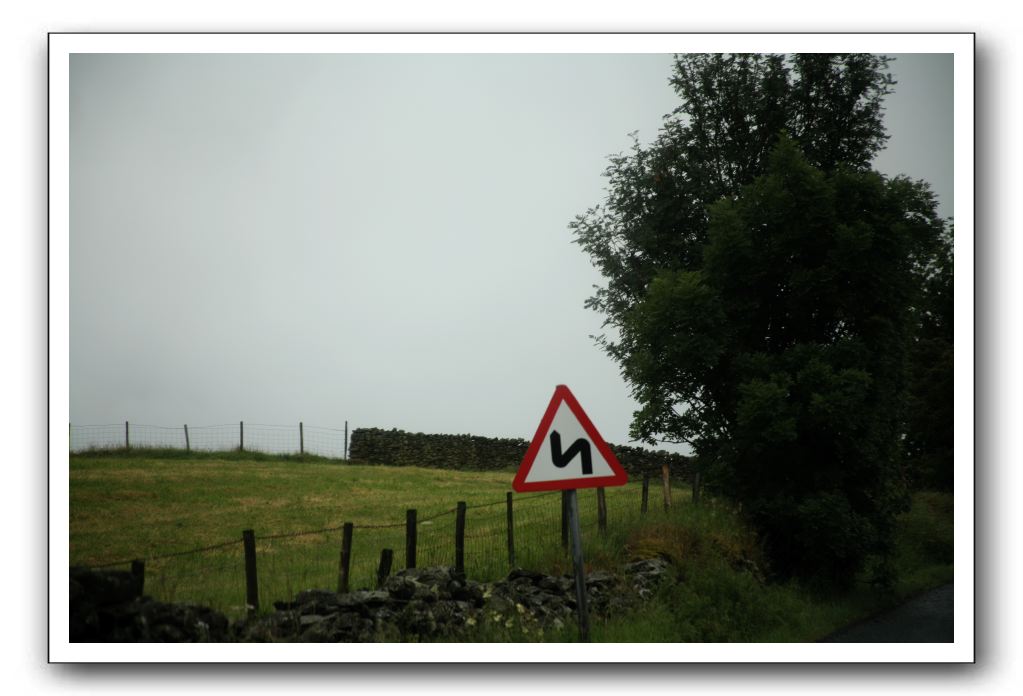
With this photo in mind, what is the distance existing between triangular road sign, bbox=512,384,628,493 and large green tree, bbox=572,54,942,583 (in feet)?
21.1

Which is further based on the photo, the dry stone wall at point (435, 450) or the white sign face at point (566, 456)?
the dry stone wall at point (435, 450)

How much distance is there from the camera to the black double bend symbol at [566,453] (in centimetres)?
638

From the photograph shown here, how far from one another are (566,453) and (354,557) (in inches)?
302

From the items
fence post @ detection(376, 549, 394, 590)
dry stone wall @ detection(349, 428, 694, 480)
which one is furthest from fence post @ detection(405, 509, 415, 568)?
dry stone wall @ detection(349, 428, 694, 480)

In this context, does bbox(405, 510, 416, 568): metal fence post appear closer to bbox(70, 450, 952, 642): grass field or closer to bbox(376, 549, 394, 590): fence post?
bbox(376, 549, 394, 590): fence post

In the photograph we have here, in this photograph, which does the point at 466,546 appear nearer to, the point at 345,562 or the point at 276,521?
the point at 345,562

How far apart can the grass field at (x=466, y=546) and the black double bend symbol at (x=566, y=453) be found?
8.38ft

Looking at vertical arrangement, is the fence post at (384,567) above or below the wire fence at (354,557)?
above

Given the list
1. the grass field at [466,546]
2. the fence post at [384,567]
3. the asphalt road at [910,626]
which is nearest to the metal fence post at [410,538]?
the fence post at [384,567]

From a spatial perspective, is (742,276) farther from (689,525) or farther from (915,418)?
(915,418)

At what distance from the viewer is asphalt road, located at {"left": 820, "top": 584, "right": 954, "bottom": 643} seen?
8.52 meters

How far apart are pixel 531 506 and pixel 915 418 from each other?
9.98 meters

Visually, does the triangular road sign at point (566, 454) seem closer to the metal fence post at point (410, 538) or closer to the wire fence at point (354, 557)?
the wire fence at point (354, 557)
